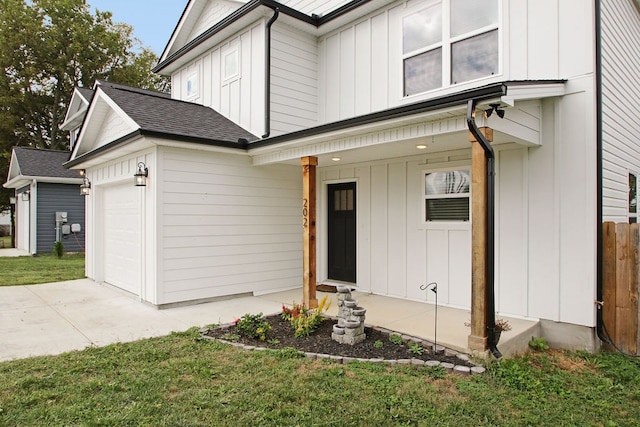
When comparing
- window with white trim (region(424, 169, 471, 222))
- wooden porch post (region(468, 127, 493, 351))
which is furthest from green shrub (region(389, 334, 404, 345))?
window with white trim (region(424, 169, 471, 222))

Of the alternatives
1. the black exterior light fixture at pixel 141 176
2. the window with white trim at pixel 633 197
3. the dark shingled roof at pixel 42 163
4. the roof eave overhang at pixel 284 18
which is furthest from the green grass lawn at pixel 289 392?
the dark shingled roof at pixel 42 163

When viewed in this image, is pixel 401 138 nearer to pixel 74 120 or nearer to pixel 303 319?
pixel 303 319

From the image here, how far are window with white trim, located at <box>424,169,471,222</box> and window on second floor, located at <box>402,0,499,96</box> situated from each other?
1.39 m

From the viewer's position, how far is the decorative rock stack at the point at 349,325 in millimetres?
4664

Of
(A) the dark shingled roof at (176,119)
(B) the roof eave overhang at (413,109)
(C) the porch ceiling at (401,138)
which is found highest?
(A) the dark shingled roof at (176,119)

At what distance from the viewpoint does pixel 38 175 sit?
48.7 feet

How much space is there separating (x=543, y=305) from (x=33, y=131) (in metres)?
28.9

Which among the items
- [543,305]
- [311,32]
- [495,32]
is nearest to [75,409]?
[543,305]

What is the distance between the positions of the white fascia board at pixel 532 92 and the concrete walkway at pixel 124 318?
2543mm

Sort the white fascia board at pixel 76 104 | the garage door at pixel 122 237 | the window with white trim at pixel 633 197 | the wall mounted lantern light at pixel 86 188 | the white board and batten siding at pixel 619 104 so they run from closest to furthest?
the white board and batten siding at pixel 619 104, the window with white trim at pixel 633 197, the garage door at pixel 122 237, the wall mounted lantern light at pixel 86 188, the white fascia board at pixel 76 104

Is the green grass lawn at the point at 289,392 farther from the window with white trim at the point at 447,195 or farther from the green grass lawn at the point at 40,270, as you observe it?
the green grass lawn at the point at 40,270

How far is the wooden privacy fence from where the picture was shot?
4863 mm

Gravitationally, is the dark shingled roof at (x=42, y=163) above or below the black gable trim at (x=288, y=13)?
below

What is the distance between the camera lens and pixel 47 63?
2322cm
